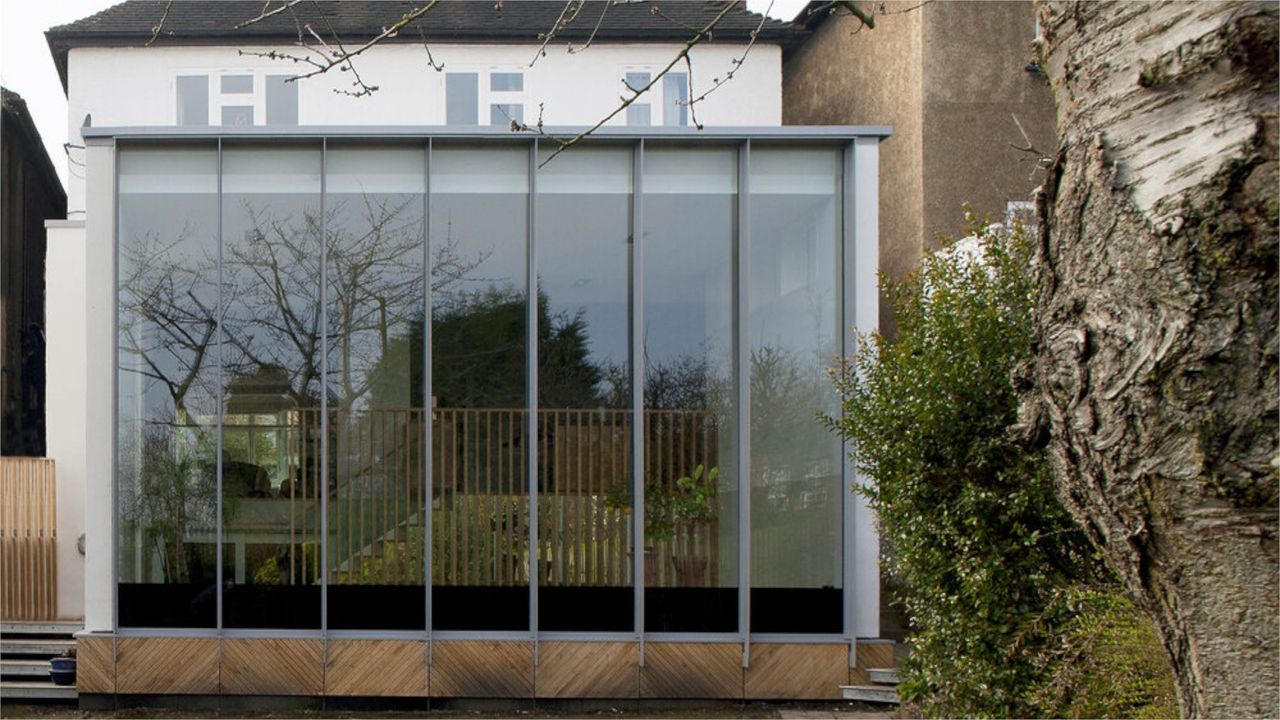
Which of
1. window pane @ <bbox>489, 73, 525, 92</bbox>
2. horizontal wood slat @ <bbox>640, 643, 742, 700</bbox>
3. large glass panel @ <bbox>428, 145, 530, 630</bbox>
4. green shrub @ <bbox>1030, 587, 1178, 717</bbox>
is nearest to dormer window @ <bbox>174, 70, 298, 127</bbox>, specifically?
window pane @ <bbox>489, 73, 525, 92</bbox>

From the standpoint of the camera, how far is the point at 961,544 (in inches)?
221

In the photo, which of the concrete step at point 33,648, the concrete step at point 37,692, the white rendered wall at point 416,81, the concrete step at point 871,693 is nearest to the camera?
the concrete step at point 871,693

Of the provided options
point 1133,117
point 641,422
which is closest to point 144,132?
point 641,422

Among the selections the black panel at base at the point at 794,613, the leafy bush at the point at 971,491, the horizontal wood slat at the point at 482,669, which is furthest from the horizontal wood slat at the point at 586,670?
the leafy bush at the point at 971,491

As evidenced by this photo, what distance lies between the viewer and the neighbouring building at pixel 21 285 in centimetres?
1263

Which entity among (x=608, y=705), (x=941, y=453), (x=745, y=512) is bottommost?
(x=608, y=705)

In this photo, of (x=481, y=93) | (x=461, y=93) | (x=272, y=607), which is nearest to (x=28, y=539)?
(x=272, y=607)

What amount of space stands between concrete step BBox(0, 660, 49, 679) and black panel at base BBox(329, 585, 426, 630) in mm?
2469

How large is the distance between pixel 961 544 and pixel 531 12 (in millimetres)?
9323

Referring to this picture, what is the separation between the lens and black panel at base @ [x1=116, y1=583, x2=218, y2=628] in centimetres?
765

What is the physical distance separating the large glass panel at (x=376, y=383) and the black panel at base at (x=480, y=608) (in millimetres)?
151

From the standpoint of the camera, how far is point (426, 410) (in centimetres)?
779

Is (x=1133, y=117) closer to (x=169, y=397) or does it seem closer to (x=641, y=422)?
(x=641, y=422)

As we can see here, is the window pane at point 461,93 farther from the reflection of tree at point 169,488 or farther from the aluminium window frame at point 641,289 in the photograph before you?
the reflection of tree at point 169,488
